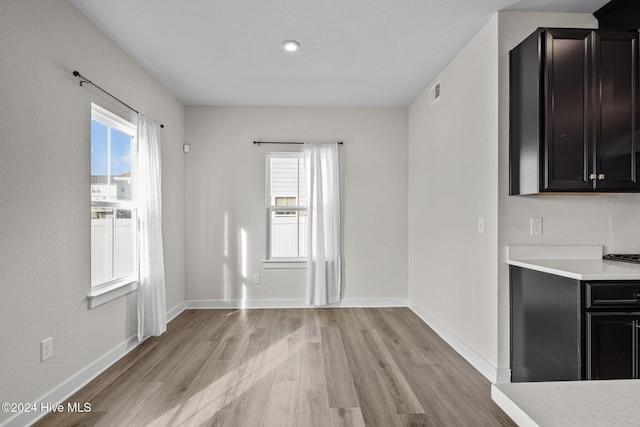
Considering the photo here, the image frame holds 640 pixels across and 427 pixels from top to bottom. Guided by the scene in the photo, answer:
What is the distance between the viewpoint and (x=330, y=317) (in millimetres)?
4320

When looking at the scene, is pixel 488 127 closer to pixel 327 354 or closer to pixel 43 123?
pixel 327 354

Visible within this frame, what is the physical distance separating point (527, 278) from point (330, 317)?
2.44 m

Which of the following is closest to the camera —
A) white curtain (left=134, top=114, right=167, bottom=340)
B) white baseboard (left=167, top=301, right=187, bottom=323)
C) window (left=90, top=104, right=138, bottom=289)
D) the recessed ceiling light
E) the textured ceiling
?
the textured ceiling

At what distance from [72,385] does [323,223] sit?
3.04m

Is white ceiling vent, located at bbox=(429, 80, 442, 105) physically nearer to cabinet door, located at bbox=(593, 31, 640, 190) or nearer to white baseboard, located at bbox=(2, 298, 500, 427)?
cabinet door, located at bbox=(593, 31, 640, 190)

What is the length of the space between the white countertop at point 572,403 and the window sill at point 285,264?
4121mm

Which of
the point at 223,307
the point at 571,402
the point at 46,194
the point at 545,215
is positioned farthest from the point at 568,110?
the point at 223,307

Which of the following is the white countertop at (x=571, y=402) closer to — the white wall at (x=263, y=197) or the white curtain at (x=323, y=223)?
the white curtain at (x=323, y=223)

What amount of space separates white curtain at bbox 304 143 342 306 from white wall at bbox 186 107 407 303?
6.3 inches

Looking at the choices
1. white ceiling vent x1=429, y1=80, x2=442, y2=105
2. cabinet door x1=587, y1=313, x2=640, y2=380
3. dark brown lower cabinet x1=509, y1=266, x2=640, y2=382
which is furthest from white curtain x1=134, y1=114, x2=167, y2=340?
cabinet door x1=587, y1=313, x2=640, y2=380

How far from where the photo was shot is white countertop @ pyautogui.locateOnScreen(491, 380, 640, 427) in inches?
23.1

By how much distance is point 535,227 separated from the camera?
2547mm

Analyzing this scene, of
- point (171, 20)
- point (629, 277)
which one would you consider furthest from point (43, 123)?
point (629, 277)

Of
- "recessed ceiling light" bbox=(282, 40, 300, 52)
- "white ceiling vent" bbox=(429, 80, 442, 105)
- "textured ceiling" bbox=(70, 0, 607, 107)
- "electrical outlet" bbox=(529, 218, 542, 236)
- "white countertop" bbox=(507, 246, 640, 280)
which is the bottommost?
"white countertop" bbox=(507, 246, 640, 280)
